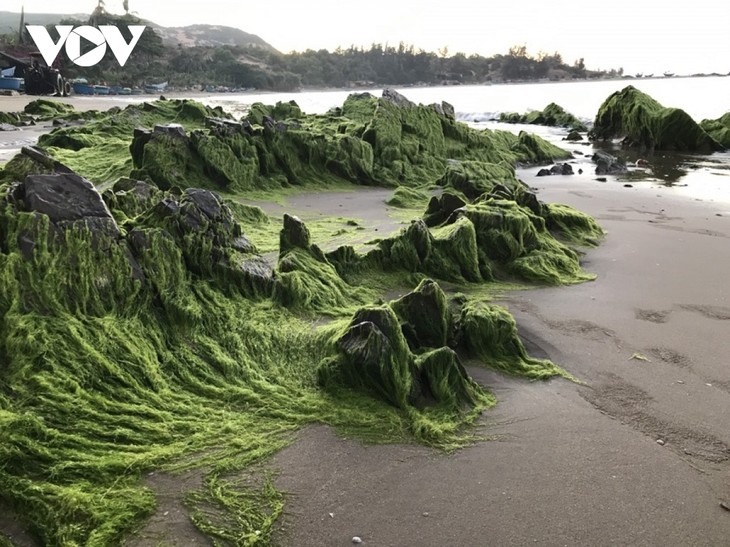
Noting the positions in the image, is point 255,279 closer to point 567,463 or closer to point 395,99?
point 567,463

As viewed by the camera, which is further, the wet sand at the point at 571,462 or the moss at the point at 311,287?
the moss at the point at 311,287

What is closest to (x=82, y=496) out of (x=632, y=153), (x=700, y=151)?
(x=632, y=153)

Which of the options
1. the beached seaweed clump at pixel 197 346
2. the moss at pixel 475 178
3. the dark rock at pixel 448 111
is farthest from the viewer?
the dark rock at pixel 448 111

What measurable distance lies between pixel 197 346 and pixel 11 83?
35311 millimetres

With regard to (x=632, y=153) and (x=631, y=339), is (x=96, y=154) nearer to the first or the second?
(x=631, y=339)

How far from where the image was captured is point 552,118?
28844 millimetres

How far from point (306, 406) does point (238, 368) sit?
528 mm

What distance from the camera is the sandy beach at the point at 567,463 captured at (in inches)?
82.1

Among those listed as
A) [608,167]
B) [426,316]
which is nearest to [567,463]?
[426,316]

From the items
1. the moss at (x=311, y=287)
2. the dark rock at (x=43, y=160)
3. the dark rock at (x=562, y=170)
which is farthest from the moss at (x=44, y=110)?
the moss at (x=311, y=287)

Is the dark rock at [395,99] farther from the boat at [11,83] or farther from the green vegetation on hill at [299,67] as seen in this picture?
the green vegetation on hill at [299,67]

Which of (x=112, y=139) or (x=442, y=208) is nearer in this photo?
(x=442, y=208)

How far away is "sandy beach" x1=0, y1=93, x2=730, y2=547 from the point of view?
2.09 meters

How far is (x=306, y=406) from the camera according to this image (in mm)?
2840
